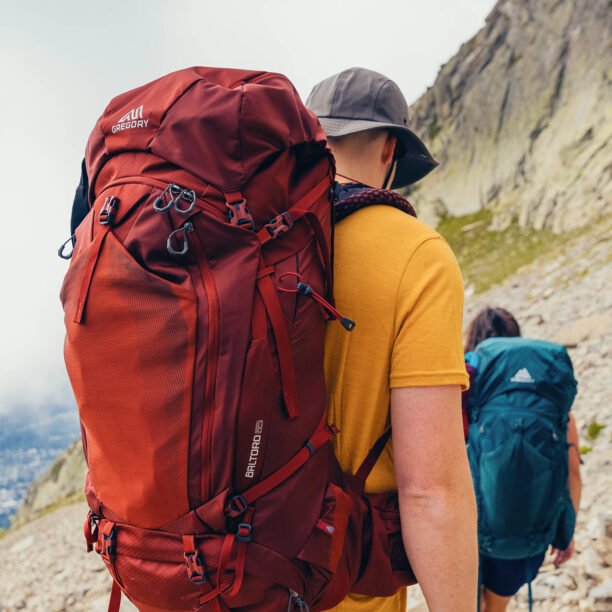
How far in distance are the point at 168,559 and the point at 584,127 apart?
115ft

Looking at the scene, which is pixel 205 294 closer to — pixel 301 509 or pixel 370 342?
pixel 370 342

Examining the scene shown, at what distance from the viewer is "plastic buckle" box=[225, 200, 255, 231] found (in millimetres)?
1448

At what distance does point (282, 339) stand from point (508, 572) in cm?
A: 350

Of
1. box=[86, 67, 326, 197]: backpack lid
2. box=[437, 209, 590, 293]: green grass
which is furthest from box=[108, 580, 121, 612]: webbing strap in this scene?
box=[437, 209, 590, 293]: green grass

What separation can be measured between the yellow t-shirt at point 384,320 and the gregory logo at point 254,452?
0.41m

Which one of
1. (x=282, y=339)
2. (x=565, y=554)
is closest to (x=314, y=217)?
(x=282, y=339)

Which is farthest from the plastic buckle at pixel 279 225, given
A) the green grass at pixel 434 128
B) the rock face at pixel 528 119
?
the green grass at pixel 434 128

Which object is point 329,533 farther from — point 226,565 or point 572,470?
point 572,470

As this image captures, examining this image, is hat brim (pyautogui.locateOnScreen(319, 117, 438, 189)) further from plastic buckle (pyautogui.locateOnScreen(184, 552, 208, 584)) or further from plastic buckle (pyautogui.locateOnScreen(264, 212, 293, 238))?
plastic buckle (pyautogui.locateOnScreen(184, 552, 208, 584))

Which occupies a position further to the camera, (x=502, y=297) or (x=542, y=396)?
(x=502, y=297)

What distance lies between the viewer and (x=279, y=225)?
1.49m

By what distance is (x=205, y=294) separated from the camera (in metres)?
1.44

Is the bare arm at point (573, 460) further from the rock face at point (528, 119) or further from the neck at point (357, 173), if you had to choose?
the rock face at point (528, 119)

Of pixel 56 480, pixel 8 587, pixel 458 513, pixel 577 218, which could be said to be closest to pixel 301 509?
pixel 458 513
